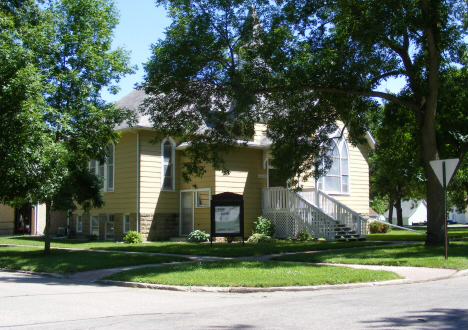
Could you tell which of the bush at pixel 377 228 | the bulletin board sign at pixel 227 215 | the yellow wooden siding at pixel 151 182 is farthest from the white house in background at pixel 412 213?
the bulletin board sign at pixel 227 215

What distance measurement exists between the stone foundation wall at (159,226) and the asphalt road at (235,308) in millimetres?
13115

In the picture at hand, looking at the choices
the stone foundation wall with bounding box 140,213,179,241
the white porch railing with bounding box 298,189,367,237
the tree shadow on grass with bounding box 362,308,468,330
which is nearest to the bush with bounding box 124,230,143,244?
the stone foundation wall with bounding box 140,213,179,241

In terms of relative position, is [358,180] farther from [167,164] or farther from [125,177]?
[125,177]

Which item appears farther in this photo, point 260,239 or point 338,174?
point 338,174

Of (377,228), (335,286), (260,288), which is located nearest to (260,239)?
(377,228)

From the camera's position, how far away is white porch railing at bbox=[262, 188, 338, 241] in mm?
23766

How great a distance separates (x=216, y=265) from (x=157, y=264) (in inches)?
86.1

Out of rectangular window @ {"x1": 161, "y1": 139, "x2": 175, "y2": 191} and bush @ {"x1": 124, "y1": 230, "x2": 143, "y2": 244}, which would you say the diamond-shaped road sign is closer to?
bush @ {"x1": 124, "y1": 230, "x2": 143, "y2": 244}

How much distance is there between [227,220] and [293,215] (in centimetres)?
510

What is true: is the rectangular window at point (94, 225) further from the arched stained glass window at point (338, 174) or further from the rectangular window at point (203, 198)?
the arched stained glass window at point (338, 174)

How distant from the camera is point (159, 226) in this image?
81.8ft

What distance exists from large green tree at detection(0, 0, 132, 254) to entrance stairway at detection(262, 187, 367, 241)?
10.0 metres

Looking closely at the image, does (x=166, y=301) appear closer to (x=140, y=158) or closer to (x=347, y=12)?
(x=347, y=12)

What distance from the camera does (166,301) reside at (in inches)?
366
